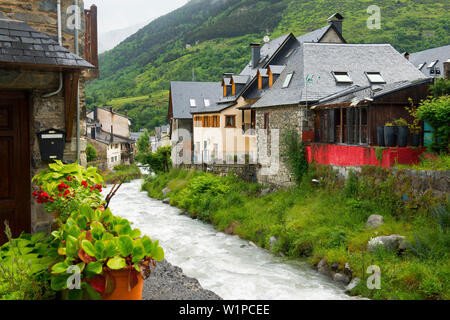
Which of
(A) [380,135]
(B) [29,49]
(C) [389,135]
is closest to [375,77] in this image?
(A) [380,135]

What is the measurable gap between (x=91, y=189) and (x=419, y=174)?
9.64 metres

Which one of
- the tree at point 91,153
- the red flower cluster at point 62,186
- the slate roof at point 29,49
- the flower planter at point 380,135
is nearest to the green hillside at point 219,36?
the tree at point 91,153

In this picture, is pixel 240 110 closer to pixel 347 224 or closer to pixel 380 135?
pixel 380 135

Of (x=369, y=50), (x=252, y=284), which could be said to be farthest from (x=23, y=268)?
(x=369, y=50)

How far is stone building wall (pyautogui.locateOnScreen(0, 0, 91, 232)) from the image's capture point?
21.0 ft

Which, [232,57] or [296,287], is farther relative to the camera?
[232,57]

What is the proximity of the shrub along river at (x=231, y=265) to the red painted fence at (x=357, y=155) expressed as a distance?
4.13 meters

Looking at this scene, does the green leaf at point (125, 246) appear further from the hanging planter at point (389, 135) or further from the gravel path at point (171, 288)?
the hanging planter at point (389, 135)

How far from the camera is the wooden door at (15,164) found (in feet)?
A: 21.9

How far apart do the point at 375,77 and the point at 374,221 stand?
8956 mm

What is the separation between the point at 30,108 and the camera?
683cm

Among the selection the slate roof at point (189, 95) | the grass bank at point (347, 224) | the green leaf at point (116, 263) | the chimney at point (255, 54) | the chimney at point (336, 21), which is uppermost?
the chimney at point (336, 21)

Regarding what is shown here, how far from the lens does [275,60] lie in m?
28.3

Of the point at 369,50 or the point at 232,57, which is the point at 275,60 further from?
the point at 232,57
